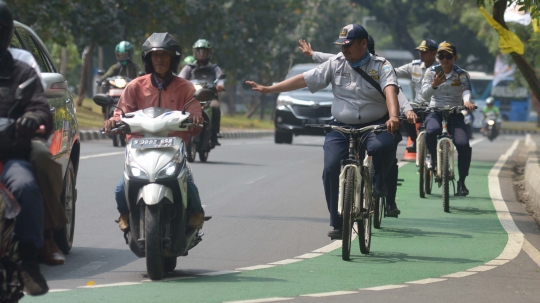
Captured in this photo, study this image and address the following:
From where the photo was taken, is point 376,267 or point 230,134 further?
point 230,134

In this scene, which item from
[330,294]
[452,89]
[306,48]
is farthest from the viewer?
[452,89]

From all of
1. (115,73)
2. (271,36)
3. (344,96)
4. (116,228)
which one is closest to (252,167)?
(115,73)

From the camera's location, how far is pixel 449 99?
535 inches

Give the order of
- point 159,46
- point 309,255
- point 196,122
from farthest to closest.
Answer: point 309,255 < point 159,46 < point 196,122

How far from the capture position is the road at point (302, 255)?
709 cm

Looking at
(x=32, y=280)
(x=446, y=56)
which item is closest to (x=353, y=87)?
(x=32, y=280)

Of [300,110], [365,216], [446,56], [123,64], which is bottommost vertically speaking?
[300,110]

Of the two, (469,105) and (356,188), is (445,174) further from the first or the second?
(356,188)

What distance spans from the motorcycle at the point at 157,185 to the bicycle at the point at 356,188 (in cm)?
128

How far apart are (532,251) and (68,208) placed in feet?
12.7

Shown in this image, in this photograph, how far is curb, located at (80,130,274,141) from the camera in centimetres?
2683

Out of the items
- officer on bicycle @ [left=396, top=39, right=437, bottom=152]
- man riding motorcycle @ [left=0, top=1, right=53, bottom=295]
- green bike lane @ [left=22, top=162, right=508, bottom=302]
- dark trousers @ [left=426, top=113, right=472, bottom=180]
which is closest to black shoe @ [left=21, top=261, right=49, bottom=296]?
man riding motorcycle @ [left=0, top=1, right=53, bottom=295]

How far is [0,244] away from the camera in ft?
16.9

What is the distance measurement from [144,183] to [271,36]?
41.4 meters
